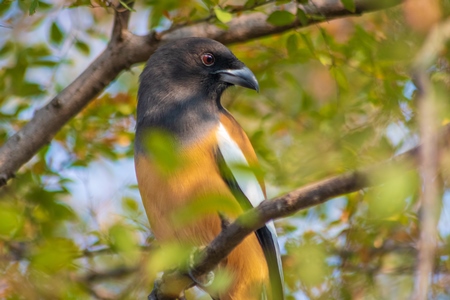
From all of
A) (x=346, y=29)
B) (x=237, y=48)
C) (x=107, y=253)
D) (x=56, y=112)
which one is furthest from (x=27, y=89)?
(x=346, y=29)

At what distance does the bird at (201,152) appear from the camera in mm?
5371

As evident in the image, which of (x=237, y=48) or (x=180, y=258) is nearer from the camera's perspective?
(x=180, y=258)

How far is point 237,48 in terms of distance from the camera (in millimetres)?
7508

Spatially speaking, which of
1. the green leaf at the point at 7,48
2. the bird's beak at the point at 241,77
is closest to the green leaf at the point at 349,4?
the bird's beak at the point at 241,77

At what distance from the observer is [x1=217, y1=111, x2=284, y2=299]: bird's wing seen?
546cm

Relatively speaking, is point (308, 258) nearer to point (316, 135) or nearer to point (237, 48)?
point (316, 135)

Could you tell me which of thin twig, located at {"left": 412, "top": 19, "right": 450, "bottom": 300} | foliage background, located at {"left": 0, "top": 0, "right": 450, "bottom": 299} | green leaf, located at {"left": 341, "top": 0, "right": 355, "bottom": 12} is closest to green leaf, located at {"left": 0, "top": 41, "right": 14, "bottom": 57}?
foliage background, located at {"left": 0, "top": 0, "right": 450, "bottom": 299}

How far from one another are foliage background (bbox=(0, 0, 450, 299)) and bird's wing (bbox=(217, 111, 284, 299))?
0.54 ft

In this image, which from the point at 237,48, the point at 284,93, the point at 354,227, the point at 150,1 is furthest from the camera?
the point at 284,93

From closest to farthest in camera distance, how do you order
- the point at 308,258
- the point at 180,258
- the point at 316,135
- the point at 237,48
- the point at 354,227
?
the point at 180,258 → the point at 308,258 → the point at 354,227 → the point at 316,135 → the point at 237,48

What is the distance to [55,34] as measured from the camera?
6.42 metres

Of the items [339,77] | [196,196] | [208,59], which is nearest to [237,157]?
[196,196]

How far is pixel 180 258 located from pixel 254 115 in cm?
453

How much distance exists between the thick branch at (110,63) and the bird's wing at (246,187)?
33.6 inches
